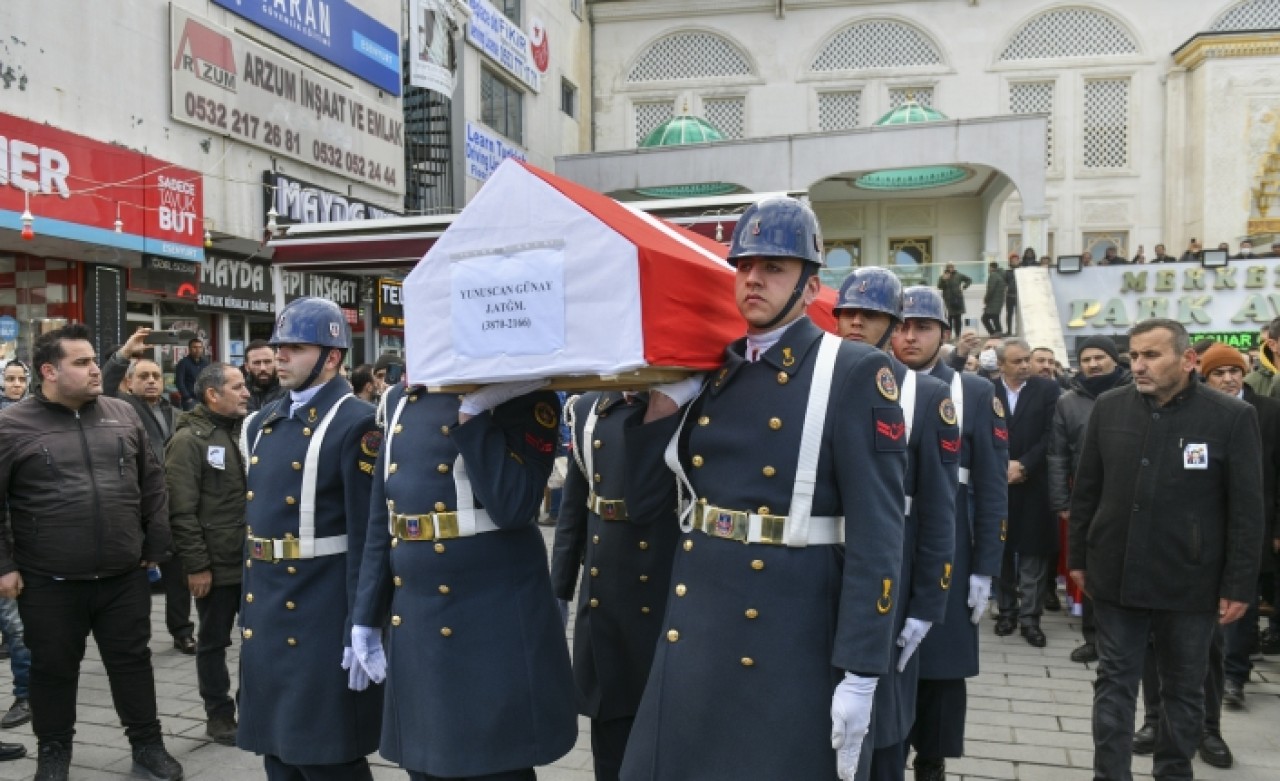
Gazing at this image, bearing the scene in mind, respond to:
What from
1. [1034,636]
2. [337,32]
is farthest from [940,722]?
[337,32]

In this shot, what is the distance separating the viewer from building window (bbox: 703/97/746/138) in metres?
34.0

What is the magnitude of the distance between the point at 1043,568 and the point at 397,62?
676 inches

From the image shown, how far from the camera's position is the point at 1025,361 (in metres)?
7.93

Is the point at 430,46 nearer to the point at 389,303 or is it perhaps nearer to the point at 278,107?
the point at 278,107

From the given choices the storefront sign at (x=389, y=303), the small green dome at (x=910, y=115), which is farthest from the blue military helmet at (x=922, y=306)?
the small green dome at (x=910, y=115)

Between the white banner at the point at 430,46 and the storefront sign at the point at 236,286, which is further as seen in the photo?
the white banner at the point at 430,46

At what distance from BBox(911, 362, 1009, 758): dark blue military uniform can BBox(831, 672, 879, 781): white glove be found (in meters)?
1.71

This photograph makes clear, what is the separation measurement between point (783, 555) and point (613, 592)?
3.89ft

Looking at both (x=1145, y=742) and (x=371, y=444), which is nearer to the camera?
(x=371, y=444)

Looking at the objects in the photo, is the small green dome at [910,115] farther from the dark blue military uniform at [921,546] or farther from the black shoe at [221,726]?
the black shoe at [221,726]

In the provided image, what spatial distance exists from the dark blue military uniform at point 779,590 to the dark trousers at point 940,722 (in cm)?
179

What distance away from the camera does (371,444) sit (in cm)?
386

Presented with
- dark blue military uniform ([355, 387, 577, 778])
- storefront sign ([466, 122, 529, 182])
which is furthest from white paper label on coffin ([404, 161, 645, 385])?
storefront sign ([466, 122, 529, 182])

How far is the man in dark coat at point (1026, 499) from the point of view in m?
7.48
